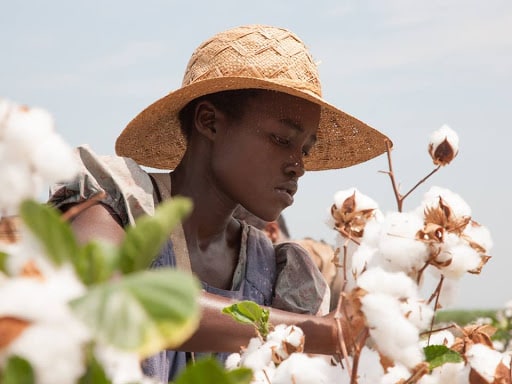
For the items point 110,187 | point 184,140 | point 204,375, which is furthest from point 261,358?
point 184,140

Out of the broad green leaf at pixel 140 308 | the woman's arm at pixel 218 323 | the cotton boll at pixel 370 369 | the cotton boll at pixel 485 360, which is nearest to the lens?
the broad green leaf at pixel 140 308

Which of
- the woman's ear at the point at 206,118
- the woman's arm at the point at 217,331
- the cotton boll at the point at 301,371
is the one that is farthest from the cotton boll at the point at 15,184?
the woman's ear at the point at 206,118

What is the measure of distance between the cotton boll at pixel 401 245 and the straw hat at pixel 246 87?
1.05 meters

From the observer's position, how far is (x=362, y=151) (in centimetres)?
219

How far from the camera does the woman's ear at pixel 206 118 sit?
1903mm

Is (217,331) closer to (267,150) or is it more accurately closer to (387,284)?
(267,150)

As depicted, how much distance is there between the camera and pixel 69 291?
348mm

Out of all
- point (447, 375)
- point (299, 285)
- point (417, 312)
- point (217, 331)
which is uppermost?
point (417, 312)

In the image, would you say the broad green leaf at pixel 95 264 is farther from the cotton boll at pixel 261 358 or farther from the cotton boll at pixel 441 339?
the cotton boll at pixel 441 339

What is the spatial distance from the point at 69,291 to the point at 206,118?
62.4 inches

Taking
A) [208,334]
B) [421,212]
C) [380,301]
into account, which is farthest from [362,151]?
[380,301]

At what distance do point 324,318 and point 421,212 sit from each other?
0.52 m

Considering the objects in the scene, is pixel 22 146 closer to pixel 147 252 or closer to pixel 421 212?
pixel 147 252

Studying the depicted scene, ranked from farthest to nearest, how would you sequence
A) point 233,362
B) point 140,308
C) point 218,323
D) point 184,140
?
1. point 184,140
2. point 218,323
3. point 233,362
4. point 140,308
